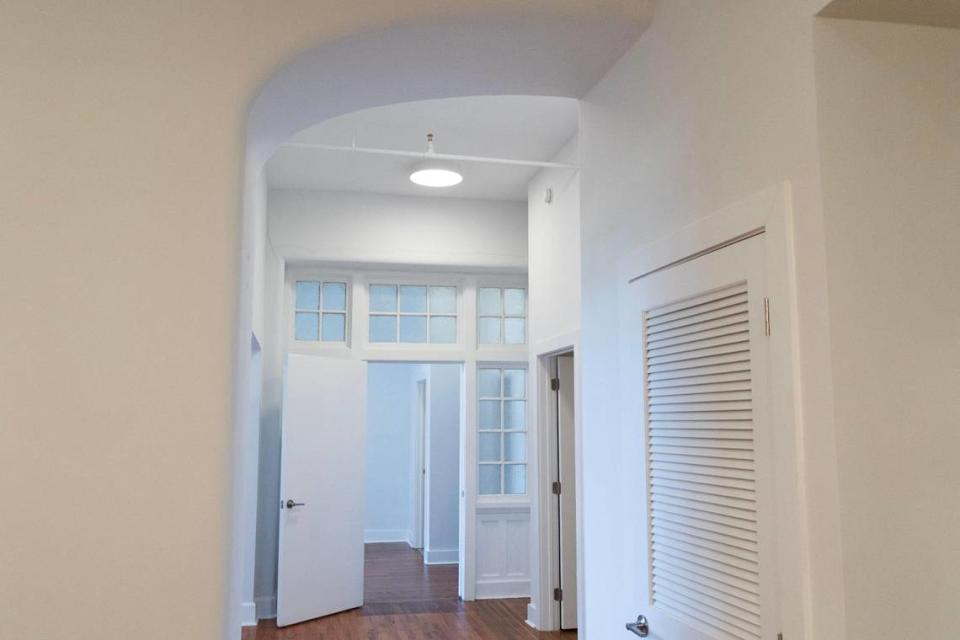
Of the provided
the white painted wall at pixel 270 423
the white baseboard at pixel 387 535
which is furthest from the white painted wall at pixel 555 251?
the white baseboard at pixel 387 535

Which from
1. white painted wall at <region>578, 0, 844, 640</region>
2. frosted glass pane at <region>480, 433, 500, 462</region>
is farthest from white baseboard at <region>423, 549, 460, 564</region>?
white painted wall at <region>578, 0, 844, 640</region>

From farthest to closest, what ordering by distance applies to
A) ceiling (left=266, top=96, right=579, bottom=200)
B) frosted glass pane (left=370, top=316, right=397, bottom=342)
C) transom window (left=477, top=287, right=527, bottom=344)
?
transom window (left=477, top=287, right=527, bottom=344) < frosted glass pane (left=370, top=316, right=397, bottom=342) < ceiling (left=266, top=96, right=579, bottom=200)

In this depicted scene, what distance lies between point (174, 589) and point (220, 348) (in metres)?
0.66

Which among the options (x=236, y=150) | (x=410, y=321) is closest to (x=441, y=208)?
(x=410, y=321)

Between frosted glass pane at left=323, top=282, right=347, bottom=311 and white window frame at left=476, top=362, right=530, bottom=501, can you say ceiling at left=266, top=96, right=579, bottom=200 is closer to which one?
frosted glass pane at left=323, top=282, right=347, bottom=311

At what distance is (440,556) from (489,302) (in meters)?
3.34

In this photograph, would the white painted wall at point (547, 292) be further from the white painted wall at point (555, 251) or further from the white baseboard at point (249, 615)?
the white baseboard at point (249, 615)

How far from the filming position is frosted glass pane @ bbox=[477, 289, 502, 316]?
7.59 m

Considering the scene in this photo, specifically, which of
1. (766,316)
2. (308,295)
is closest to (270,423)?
(308,295)

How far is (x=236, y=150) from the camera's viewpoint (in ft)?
7.88

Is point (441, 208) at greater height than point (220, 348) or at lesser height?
greater

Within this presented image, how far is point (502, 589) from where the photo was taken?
7.23 meters

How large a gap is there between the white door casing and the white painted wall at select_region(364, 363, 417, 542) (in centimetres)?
468

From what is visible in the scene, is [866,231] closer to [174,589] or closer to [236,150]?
[236,150]
